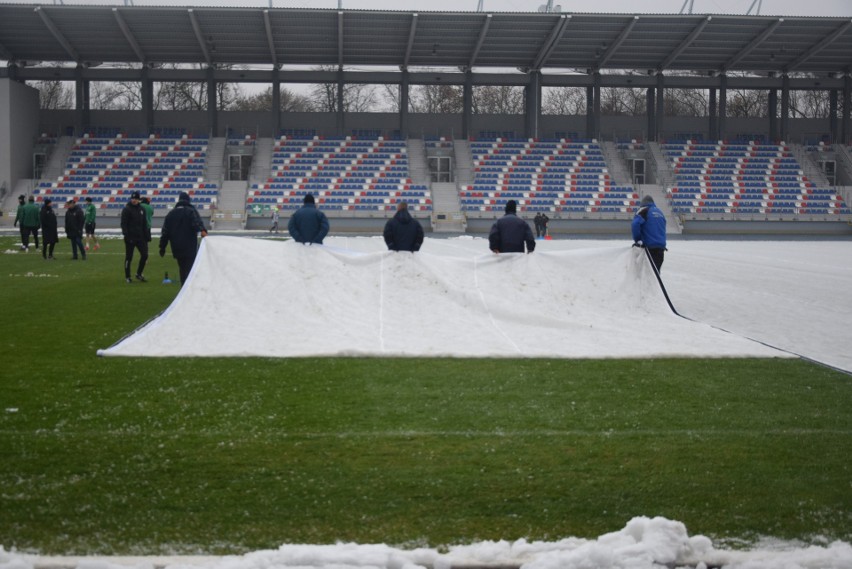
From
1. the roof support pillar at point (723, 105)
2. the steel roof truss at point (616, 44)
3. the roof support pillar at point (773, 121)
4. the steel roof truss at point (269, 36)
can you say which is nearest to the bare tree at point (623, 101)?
the roof support pillar at point (723, 105)

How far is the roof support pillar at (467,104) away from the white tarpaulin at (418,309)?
40.4 m

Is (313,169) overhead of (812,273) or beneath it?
overhead

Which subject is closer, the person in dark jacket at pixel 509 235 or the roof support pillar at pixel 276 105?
the person in dark jacket at pixel 509 235

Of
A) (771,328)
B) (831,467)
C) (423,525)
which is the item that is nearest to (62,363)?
(423,525)

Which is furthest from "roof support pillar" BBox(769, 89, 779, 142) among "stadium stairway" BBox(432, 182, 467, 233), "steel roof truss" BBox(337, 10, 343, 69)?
"steel roof truss" BBox(337, 10, 343, 69)

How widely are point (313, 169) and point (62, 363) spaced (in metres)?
44.0

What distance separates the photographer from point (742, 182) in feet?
175

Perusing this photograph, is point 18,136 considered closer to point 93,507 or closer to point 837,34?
point 837,34

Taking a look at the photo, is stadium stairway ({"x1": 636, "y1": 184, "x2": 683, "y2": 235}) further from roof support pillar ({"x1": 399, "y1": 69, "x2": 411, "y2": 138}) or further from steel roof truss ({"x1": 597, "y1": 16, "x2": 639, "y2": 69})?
roof support pillar ({"x1": 399, "y1": 69, "x2": 411, "y2": 138})

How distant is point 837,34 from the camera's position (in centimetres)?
4828

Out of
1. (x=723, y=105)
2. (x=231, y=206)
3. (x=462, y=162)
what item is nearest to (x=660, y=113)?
(x=723, y=105)

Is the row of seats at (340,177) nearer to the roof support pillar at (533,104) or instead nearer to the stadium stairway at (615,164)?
the roof support pillar at (533,104)

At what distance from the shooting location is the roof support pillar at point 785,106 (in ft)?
178

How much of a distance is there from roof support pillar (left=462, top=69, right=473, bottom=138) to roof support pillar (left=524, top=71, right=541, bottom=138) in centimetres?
346
